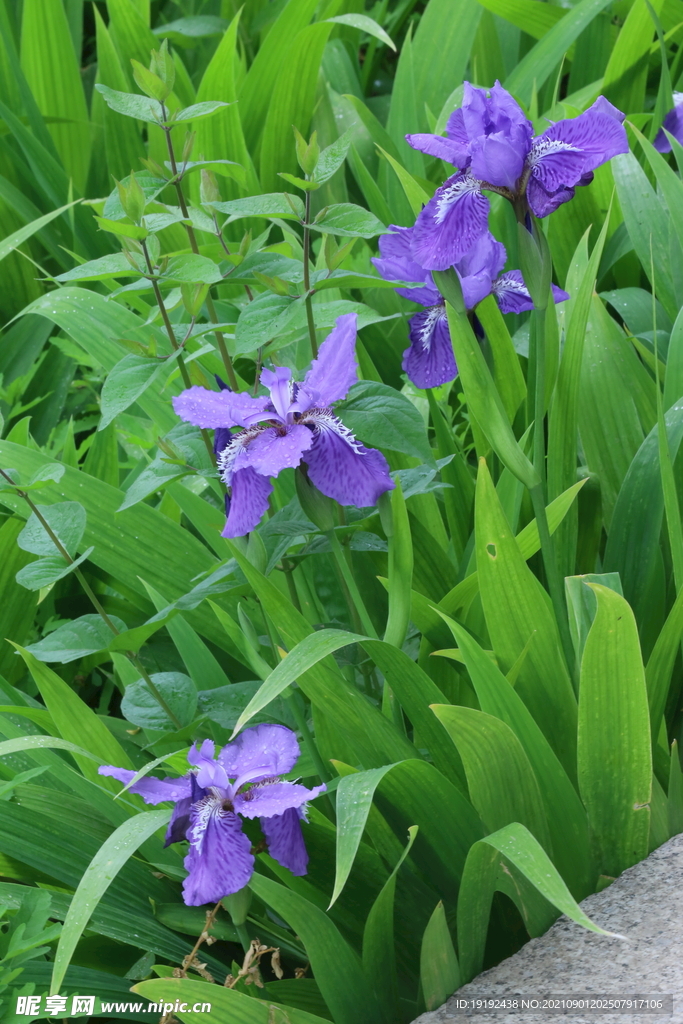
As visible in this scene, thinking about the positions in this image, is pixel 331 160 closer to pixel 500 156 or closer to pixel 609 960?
pixel 500 156

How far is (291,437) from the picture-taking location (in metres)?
0.72

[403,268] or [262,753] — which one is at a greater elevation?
[403,268]

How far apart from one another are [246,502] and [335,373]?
14 cm

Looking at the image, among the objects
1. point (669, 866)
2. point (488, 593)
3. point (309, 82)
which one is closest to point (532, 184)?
point (488, 593)

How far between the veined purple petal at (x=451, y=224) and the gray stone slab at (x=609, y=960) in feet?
1.99

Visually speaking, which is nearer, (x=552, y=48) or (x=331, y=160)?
(x=331, y=160)

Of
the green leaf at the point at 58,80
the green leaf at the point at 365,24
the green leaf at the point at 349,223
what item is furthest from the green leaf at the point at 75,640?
the green leaf at the point at 58,80

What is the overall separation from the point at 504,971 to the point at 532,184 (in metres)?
0.71

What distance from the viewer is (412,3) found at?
7.14ft

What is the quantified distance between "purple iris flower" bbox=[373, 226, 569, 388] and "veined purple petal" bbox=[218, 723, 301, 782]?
40cm

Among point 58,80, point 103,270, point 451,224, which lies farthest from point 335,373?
point 58,80

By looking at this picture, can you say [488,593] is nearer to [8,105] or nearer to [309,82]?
[309,82]

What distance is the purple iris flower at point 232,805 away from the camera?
0.70 meters

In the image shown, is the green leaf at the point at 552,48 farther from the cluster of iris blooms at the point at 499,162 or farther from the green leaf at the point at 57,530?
the green leaf at the point at 57,530
